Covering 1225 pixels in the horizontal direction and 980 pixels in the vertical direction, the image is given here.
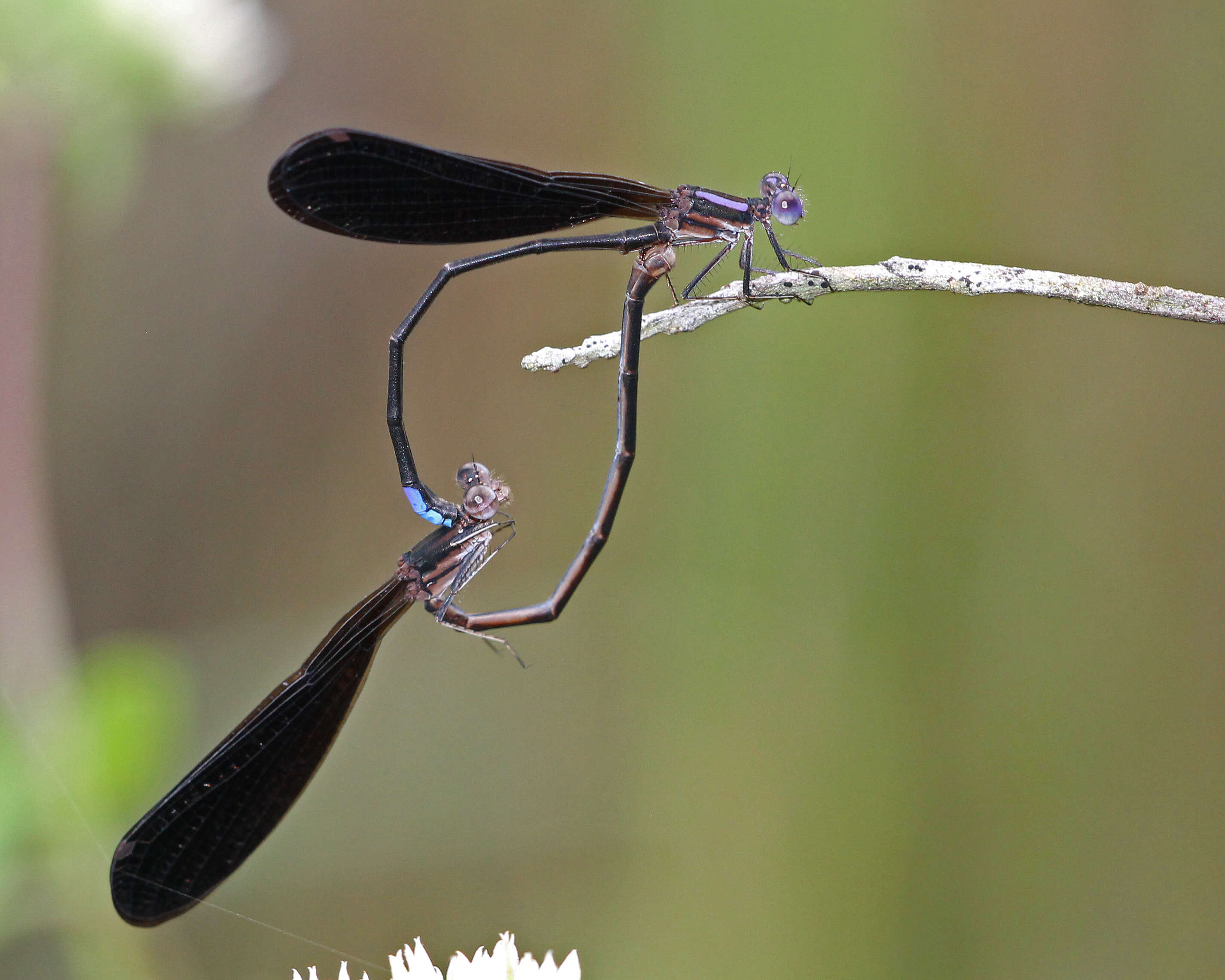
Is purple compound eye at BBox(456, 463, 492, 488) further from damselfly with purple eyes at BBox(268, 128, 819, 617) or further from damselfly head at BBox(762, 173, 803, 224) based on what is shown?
damselfly head at BBox(762, 173, 803, 224)

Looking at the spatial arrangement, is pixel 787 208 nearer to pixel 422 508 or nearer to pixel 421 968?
pixel 422 508

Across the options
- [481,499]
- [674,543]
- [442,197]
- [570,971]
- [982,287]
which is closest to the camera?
[982,287]

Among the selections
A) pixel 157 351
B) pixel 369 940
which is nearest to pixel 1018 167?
pixel 157 351

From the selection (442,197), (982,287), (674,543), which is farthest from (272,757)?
(674,543)

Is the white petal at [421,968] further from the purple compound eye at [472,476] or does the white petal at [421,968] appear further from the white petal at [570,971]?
the purple compound eye at [472,476]

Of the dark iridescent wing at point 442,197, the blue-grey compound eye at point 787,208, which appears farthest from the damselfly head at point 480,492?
the blue-grey compound eye at point 787,208

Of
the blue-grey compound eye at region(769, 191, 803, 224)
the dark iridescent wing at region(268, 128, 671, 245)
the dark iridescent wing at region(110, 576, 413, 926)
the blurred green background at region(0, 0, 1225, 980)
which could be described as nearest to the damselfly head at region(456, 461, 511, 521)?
the dark iridescent wing at region(110, 576, 413, 926)

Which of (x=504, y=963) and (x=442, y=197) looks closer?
(x=504, y=963)
